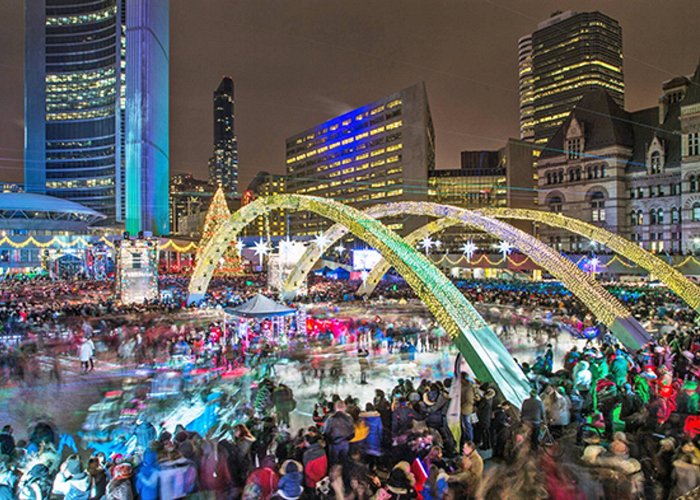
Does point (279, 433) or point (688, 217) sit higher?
point (688, 217)

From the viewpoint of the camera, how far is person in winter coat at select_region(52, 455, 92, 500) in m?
6.17

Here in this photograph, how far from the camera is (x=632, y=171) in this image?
2088 inches

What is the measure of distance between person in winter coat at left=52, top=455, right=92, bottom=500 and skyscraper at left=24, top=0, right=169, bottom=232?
10509cm

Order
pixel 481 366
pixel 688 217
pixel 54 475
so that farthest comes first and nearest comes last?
pixel 688 217
pixel 481 366
pixel 54 475

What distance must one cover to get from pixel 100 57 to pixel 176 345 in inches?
4386

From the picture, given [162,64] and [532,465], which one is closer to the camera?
[532,465]

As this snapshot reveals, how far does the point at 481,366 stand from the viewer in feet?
33.2

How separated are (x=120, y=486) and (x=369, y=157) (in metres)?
111

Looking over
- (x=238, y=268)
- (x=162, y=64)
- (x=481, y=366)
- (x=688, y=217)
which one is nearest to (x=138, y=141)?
(x=162, y=64)

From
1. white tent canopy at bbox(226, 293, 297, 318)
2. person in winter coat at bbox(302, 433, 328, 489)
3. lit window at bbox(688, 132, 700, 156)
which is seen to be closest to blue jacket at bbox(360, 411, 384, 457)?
person in winter coat at bbox(302, 433, 328, 489)

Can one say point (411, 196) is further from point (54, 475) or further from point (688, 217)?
point (54, 475)

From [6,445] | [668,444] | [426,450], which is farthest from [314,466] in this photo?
[6,445]

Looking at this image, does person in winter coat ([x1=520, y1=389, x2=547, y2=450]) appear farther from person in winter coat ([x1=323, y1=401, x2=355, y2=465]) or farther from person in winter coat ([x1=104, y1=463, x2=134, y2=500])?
person in winter coat ([x1=104, y1=463, x2=134, y2=500])

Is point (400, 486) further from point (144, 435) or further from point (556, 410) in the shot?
point (144, 435)
